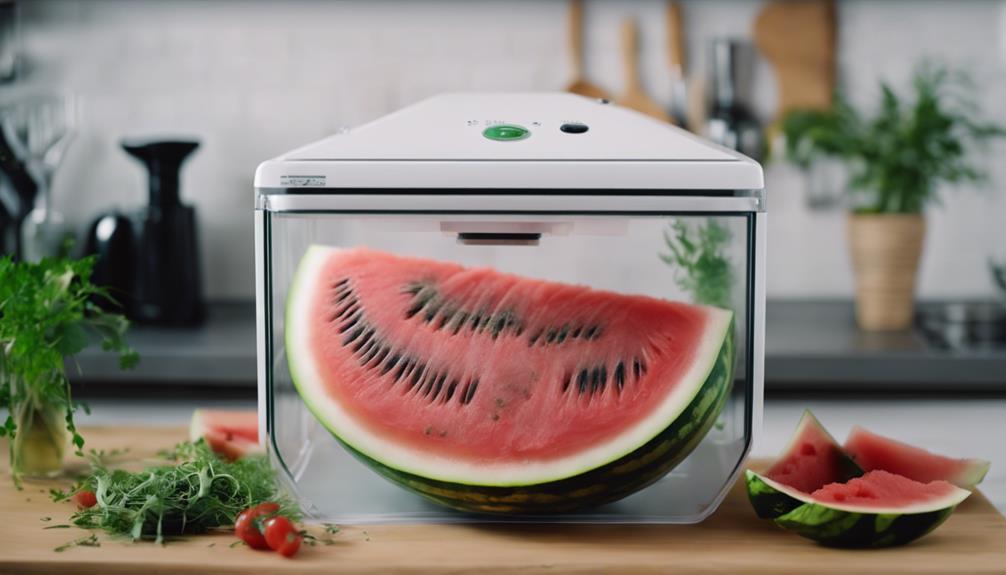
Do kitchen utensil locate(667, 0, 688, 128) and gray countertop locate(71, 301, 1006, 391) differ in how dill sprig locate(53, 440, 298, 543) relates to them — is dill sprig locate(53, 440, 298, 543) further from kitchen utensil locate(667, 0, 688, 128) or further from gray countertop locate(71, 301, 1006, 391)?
kitchen utensil locate(667, 0, 688, 128)

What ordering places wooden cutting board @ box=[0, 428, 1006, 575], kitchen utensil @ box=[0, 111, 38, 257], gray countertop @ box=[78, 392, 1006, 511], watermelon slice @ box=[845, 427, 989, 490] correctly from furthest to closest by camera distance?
kitchen utensil @ box=[0, 111, 38, 257] < gray countertop @ box=[78, 392, 1006, 511] < watermelon slice @ box=[845, 427, 989, 490] < wooden cutting board @ box=[0, 428, 1006, 575]

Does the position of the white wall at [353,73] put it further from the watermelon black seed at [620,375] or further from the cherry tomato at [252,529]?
the cherry tomato at [252,529]

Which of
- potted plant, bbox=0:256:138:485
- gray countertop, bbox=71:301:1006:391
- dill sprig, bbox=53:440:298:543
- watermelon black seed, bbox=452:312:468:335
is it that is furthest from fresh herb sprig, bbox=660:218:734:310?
gray countertop, bbox=71:301:1006:391

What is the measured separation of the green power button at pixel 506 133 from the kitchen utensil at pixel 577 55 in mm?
1546

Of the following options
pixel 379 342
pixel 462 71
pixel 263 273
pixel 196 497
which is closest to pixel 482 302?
pixel 379 342

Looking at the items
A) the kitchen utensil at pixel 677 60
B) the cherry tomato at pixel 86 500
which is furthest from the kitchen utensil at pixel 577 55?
the cherry tomato at pixel 86 500

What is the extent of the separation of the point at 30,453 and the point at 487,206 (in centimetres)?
63

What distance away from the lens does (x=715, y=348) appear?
1140mm

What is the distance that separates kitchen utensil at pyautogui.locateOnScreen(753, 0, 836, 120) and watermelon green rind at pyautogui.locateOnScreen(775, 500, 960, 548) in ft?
5.75

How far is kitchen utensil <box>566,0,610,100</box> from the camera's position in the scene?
107 inches

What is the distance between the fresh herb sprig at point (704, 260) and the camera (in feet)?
3.98

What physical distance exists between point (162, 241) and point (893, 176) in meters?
1.49

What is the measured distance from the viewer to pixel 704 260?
4.08 ft

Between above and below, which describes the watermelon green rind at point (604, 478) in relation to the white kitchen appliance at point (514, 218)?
below
